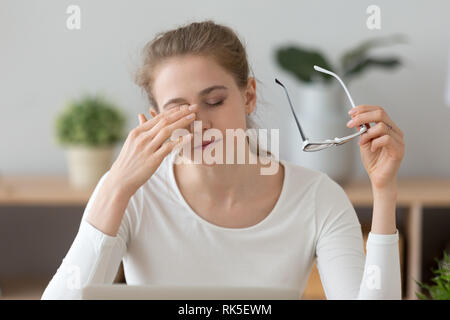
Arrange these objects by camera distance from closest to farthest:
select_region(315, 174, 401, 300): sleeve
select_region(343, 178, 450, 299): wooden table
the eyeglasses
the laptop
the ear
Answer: the laptop, the eyeglasses, select_region(315, 174, 401, 300): sleeve, the ear, select_region(343, 178, 450, 299): wooden table

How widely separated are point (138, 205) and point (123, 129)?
1.15 meters

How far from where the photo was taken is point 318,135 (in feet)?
7.08

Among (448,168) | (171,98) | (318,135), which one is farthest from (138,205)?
(448,168)

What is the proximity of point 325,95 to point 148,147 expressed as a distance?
4.18ft

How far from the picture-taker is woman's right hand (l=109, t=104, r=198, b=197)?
1031mm

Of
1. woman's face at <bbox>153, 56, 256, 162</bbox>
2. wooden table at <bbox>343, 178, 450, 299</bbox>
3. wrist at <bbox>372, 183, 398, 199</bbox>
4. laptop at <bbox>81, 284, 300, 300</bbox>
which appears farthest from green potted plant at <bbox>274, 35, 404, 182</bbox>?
laptop at <bbox>81, 284, 300, 300</bbox>

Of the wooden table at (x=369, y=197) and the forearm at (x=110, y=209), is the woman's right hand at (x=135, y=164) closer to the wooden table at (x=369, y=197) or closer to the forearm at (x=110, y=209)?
the forearm at (x=110, y=209)

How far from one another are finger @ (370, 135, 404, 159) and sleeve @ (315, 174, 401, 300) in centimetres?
13

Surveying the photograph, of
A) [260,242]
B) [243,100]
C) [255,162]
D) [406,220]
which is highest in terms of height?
[243,100]

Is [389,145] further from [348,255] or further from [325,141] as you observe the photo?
[348,255]

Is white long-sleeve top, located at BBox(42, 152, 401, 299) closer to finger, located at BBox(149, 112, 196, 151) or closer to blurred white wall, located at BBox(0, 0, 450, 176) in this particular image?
finger, located at BBox(149, 112, 196, 151)

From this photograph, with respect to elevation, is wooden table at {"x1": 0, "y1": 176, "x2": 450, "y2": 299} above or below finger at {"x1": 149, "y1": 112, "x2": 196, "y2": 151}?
below
